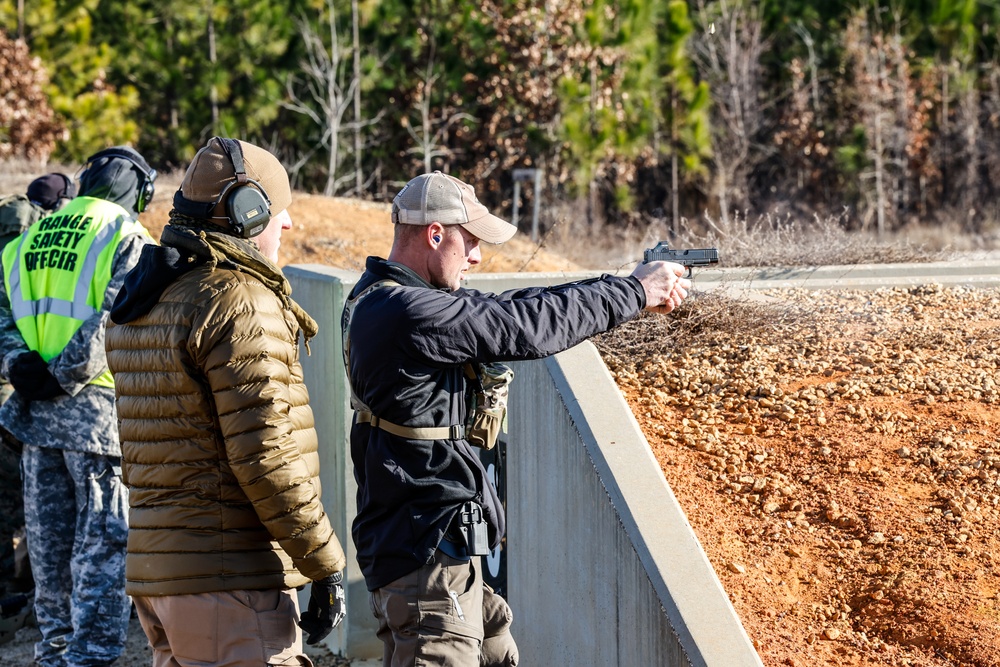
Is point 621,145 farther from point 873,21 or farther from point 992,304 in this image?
point 992,304

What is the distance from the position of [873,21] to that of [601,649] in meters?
25.1

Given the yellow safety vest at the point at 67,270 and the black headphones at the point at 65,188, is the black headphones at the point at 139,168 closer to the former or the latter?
the yellow safety vest at the point at 67,270

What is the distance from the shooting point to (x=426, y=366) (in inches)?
123

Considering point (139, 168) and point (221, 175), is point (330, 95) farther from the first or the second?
point (221, 175)

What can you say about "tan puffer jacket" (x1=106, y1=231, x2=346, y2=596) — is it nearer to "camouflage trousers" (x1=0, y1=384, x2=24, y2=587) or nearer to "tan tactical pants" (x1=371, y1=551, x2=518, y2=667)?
"tan tactical pants" (x1=371, y1=551, x2=518, y2=667)

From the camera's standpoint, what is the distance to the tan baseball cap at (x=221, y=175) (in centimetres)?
319

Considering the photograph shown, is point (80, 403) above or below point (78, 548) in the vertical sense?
above

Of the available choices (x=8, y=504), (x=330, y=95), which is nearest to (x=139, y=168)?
(x=8, y=504)

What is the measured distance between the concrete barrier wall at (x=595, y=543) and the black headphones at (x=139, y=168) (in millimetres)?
1062

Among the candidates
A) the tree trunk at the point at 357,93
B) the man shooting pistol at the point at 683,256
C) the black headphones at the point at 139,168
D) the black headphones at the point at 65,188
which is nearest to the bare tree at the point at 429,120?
the tree trunk at the point at 357,93

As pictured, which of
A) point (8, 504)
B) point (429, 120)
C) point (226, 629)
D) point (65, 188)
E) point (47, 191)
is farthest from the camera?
point (429, 120)

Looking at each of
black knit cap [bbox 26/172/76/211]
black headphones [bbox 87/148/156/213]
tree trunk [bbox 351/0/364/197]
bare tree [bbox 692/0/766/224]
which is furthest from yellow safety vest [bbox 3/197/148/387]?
bare tree [bbox 692/0/766/224]

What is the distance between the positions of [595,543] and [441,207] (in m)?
1.36

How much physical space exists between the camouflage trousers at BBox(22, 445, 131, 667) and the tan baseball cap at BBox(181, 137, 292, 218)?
2.36 meters
